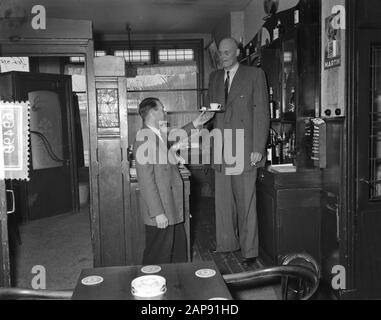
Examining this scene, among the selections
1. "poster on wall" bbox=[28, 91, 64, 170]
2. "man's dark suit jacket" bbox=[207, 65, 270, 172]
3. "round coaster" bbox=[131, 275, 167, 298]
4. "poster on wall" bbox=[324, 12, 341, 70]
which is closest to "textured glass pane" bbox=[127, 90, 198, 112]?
"poster on wall" bbox=[28, 91, 64, 170]

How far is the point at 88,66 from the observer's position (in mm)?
3537

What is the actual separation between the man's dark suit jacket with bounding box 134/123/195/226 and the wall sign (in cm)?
76

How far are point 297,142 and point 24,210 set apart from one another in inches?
174

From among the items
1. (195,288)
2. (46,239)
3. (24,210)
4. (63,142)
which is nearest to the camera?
(195,288)

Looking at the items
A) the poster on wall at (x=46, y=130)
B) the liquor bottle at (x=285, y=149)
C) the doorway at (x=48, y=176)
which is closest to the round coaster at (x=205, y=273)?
the liquor bottle at (x=285, y=149)

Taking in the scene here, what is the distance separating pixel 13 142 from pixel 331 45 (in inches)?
90.5

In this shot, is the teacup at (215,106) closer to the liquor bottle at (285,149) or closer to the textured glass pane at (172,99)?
the liquor bottle at (285,149)

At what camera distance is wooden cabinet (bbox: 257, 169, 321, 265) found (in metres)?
3.54

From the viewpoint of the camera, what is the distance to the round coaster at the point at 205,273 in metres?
1.66

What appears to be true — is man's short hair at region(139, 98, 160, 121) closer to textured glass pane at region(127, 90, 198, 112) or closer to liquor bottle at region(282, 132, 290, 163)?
liquor bottle at region(282, 132, 290, 163)

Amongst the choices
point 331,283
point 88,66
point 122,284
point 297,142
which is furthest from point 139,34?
point 122,284

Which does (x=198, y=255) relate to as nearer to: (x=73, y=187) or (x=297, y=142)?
(x=297, y=142)

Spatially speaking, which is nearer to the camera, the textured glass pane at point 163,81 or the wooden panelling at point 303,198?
the wooden panelling at point 303,198

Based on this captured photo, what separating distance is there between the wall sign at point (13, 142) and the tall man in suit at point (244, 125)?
1.77 metres
